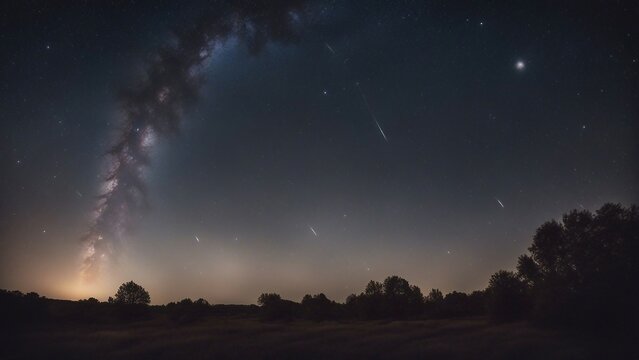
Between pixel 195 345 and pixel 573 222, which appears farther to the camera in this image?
pixel 573 222

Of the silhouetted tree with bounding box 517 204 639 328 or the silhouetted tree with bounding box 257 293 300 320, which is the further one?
the silhouetted tree with bounding box 257 293 300 320

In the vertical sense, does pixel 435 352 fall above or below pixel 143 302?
below

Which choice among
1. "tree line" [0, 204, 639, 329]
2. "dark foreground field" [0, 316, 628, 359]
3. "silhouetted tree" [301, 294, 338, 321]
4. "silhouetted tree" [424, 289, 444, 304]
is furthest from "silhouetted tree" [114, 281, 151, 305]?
"silhouetted tree" [424, 289, 444, 304]

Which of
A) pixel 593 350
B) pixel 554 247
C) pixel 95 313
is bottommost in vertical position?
pixel 593 350

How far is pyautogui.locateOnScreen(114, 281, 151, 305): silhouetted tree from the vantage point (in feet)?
151

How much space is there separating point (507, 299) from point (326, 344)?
50.0 ft

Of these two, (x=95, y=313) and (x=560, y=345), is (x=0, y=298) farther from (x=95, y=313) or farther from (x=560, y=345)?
(x=560, y=345)

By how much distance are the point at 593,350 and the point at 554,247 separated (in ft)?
44.0

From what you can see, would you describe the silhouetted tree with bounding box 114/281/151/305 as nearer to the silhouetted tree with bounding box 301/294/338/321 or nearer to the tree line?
the tree line

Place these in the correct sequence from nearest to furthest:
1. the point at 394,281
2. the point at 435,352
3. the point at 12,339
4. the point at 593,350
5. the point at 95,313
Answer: the point at 593,350 → the point at 435,352 → the point at 12,339 → the point at 394,281 → the point at 95,313

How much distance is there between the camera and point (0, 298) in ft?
154

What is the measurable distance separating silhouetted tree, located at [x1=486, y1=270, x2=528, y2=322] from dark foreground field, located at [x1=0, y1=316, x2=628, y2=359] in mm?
2427

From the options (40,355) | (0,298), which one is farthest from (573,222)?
(0,298)

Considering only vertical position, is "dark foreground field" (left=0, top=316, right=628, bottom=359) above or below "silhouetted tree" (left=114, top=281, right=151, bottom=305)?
below
